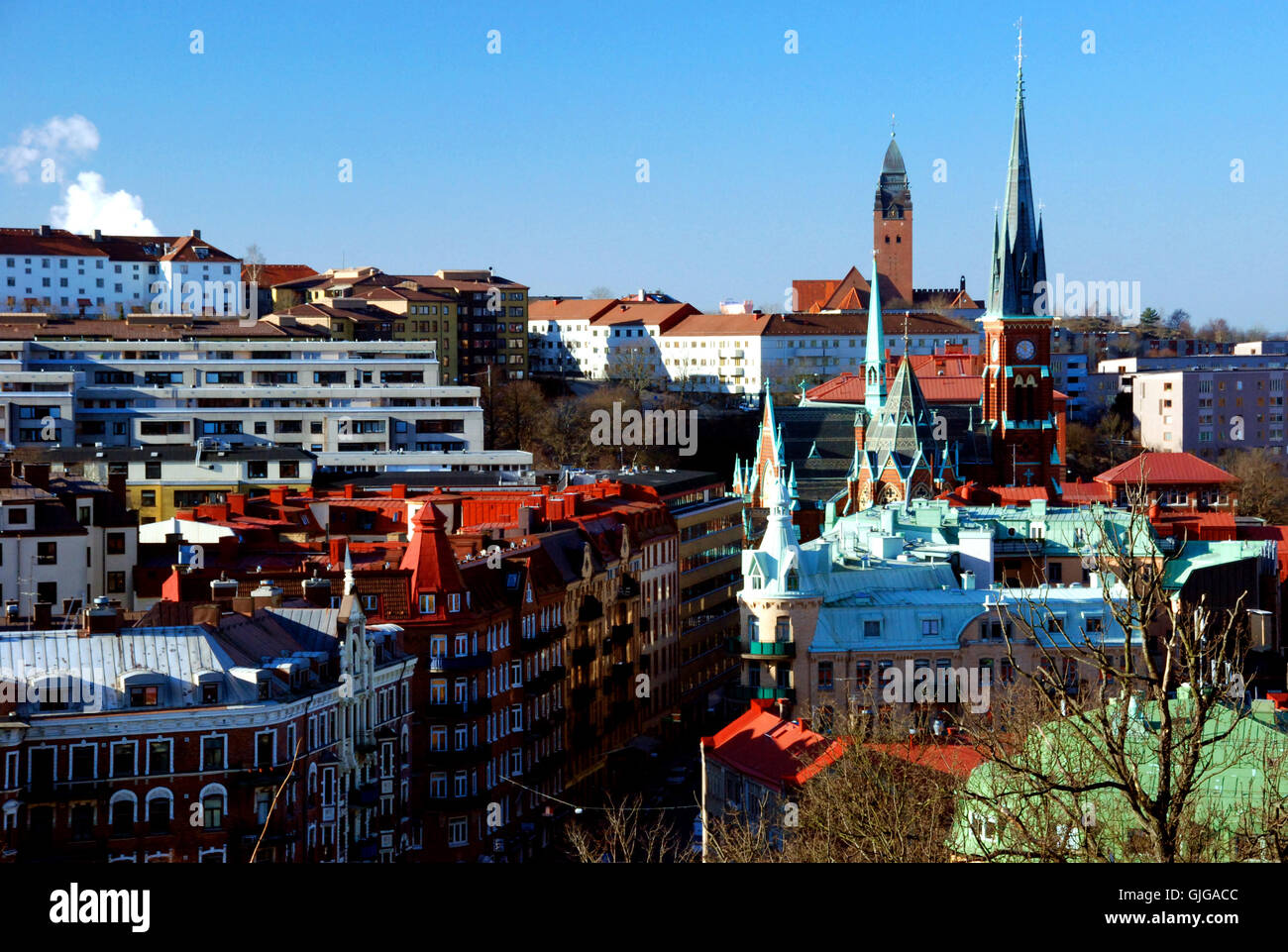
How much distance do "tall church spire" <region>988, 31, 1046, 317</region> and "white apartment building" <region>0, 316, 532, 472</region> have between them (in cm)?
2689

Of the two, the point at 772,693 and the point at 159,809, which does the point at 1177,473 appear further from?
the point at 159,809

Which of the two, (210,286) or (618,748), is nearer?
(618,748)

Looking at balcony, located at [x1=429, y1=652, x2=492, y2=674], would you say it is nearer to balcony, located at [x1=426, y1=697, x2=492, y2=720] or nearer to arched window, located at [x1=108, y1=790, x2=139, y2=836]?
balcony, located at [x1=426, y1=697, x2=492, y2=720]

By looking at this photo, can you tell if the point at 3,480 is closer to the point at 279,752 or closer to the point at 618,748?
the point at 618,748

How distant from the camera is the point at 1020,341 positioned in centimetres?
10844

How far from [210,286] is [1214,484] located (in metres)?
72.7

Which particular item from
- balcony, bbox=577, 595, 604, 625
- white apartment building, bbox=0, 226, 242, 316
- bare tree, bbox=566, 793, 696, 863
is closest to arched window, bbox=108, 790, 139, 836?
bare tree, bbox=566, 793, 696, 863

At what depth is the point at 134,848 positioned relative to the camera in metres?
32.8

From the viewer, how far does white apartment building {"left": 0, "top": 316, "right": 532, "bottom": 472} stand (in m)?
95.1

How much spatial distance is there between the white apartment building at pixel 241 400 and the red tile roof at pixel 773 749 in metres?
46.7

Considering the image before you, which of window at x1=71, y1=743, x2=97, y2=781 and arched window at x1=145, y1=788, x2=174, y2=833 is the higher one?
window at x1=71, y1=743, x2=97, y2=781

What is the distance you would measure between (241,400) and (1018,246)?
3872 cm

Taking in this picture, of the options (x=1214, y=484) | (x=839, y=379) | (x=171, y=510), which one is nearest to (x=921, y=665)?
(x=171, y=510)

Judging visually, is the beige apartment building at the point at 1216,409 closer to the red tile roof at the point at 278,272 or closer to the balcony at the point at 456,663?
the red tile roof at the point at 278,272
